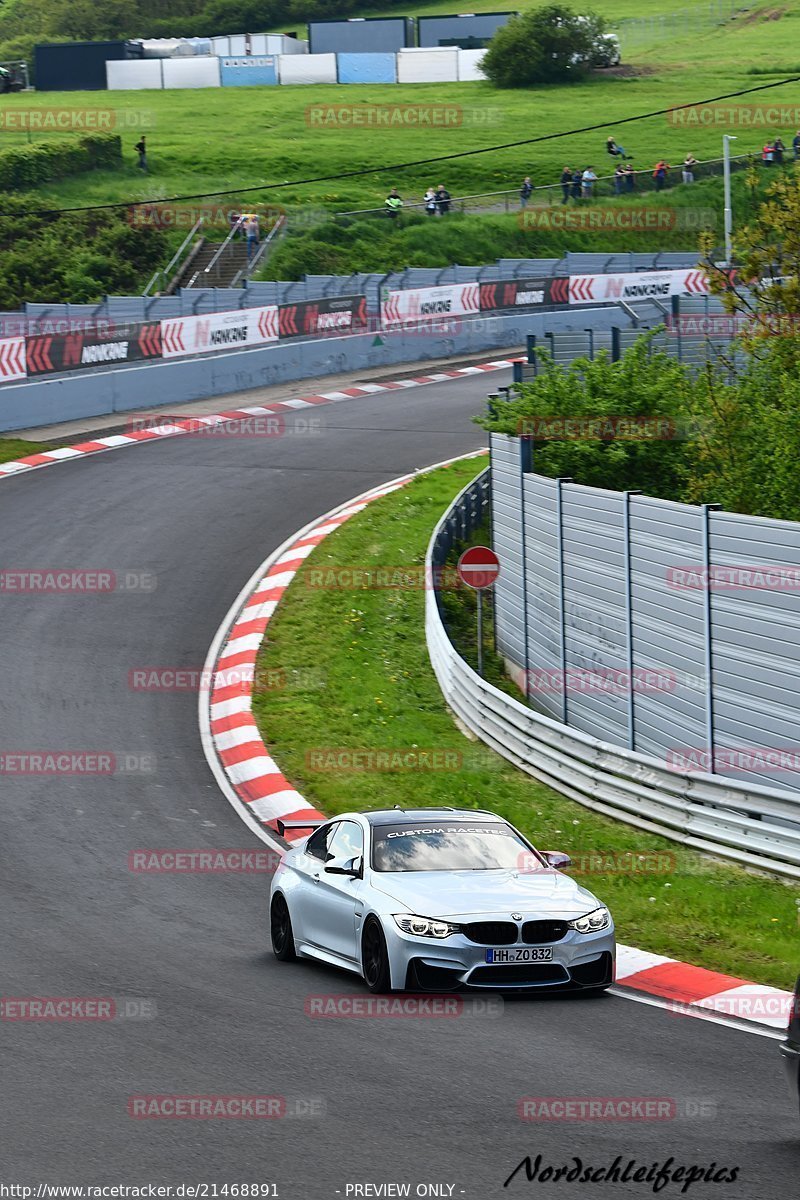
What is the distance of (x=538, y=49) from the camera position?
101688 mm

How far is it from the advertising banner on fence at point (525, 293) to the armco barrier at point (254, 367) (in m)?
0.59

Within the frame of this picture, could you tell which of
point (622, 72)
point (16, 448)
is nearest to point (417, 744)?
point (16, 448)

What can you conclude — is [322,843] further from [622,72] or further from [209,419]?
[622,72]

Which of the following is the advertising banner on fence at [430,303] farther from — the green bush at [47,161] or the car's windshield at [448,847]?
the car's windshield at [448,847]

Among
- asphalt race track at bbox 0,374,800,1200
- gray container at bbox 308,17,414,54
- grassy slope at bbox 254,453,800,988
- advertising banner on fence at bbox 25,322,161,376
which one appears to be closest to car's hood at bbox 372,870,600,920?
asphalt race track at bbox 0,374,800,1200

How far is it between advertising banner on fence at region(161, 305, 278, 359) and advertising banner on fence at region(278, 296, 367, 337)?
42 centimetres

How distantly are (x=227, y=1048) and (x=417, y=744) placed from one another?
1011 centimetres

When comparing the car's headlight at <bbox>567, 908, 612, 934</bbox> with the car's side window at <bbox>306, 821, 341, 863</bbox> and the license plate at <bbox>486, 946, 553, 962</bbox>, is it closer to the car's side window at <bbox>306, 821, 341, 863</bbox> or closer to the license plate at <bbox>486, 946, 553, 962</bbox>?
the license plate at <bbox>486, 946, 553, 962</bbox>

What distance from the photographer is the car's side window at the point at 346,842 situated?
456 inches

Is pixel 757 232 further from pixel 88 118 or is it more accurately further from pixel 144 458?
pixel 88 118

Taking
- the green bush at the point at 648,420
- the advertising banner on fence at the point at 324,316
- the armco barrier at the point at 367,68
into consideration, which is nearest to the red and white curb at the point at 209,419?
the advertising banner on fence at the point at 324,316

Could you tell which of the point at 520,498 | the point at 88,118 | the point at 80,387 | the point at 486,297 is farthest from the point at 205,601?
the point at 88,118

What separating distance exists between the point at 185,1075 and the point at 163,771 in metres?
9.74

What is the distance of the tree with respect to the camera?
10062 centimetres
